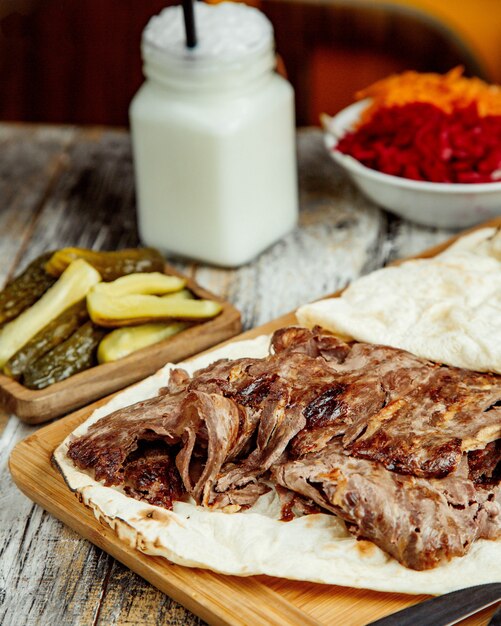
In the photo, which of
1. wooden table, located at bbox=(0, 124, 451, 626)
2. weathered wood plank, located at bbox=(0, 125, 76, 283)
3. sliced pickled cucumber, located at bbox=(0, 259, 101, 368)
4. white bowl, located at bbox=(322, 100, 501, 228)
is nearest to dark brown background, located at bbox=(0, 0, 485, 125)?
wooden table, located at bbox=(0, 124, 451, 626)

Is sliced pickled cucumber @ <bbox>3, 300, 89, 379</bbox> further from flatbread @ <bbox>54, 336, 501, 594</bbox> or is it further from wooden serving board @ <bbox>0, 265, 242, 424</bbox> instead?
flatbread @ <bbox>54, 336, 501, 594</bbox>

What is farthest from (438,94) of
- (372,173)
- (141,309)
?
(141,309)

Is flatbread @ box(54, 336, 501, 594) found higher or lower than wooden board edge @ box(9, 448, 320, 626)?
higher

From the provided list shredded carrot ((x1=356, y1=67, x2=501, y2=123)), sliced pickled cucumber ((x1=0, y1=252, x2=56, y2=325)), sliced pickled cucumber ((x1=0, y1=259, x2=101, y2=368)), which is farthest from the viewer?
shredded carrot ((x1=356, y1=67, x2=501, y2=123))

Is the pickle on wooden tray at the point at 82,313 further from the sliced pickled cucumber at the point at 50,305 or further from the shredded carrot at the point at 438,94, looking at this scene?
the shredded carrot at the point at 438,94

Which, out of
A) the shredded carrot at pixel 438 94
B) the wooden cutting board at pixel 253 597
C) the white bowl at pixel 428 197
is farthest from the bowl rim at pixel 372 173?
the wooden cutting board at pixel 253 597

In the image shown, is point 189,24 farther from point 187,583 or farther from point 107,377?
point 187,583
